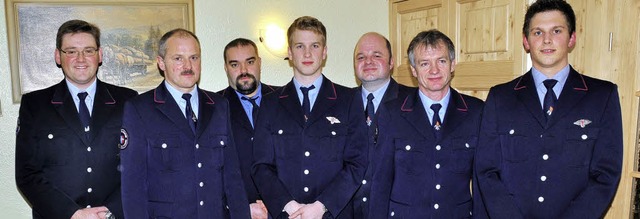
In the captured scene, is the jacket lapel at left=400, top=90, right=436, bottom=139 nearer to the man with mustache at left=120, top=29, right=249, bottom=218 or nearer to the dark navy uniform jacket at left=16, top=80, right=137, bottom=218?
the man with mustache at left=120, top=29, right=249, bottom=218

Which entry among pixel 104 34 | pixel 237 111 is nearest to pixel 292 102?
pixel 237 111

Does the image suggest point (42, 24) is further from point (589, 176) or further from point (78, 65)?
point (589, 176)

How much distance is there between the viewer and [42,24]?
354 centimetres

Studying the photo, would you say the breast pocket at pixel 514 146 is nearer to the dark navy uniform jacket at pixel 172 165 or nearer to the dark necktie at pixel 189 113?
the dark navy uniform jacket at pixel 172 165

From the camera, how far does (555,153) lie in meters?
2.06

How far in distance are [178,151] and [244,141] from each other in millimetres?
682

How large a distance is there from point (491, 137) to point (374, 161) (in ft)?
1.90

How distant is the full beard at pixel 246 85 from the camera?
323 centimetres

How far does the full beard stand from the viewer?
10.6ft

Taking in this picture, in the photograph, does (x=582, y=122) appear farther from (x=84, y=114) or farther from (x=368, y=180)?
(x=84, y=114)

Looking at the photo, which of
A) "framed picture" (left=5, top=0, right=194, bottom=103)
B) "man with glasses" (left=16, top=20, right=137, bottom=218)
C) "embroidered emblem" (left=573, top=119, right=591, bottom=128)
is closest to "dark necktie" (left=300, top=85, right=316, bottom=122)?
"man with glasses" (left=16, top=20, right=137, bottom=218)

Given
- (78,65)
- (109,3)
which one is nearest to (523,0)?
(78,65)

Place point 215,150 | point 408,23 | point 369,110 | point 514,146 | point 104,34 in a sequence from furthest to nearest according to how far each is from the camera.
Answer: point 408,23, point 104,34, point 369,110, point 215,150, point 514,146

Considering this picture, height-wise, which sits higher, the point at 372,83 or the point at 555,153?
the point at 372,83
